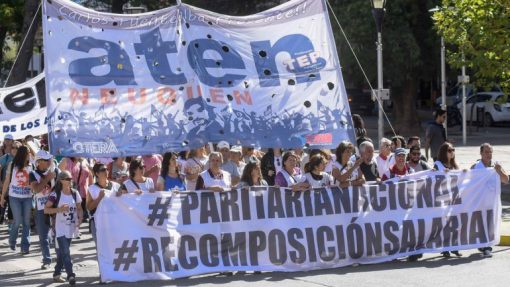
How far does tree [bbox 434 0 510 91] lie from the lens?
18797 millimetres

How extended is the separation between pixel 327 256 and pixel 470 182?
2.15 m

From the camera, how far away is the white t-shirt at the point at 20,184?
546 inches

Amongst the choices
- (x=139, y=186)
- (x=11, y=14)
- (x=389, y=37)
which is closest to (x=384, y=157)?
(x=139, y=186)

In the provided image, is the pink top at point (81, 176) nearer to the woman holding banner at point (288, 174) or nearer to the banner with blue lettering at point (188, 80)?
the banner with blue lettering at point (188, 80)

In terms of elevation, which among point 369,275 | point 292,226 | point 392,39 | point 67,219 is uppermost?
point 392,39

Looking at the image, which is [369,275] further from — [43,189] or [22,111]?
[22,111]

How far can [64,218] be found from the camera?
37.4ft

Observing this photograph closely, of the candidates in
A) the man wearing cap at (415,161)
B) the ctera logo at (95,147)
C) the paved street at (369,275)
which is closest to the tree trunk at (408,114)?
the man wearing cap at (415,161)

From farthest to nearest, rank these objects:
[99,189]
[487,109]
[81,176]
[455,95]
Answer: [455,95] < [487,109] < [81,176] < [99,189]

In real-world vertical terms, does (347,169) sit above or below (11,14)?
below

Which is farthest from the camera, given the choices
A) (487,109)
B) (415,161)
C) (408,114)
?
(487,109)

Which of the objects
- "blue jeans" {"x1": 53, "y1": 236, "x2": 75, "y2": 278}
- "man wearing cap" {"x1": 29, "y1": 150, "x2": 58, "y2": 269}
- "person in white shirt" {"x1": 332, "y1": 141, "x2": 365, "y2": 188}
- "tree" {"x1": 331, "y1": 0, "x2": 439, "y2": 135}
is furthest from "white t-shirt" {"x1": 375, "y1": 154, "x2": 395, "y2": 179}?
"tree" {"x1": 331, "y1": 0, "x2": 439, "y2": 135}

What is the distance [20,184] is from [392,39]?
74.4 feet

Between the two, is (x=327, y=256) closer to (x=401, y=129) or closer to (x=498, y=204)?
(x=498, y=204)
